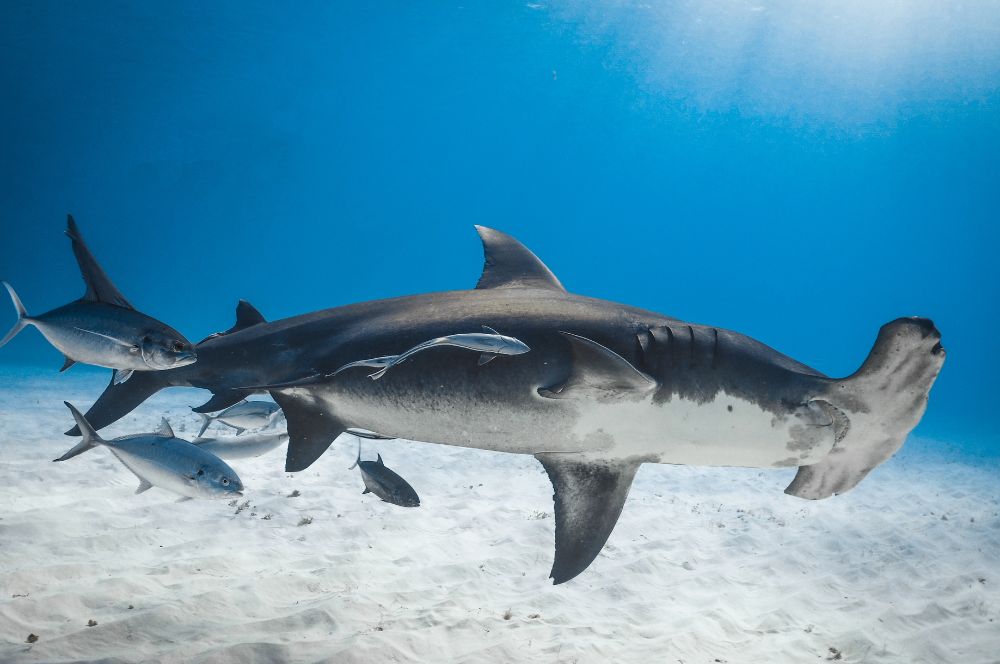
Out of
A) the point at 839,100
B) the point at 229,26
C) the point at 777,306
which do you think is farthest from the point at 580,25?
the point at 777,306

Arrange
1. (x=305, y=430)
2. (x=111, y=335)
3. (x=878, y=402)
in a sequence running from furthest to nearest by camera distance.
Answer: (x=305, y=430) → (x=111, y=335) → (x=878, y=402)

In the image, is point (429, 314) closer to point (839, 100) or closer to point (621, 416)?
point (621, 416)

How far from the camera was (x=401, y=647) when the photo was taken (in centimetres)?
311

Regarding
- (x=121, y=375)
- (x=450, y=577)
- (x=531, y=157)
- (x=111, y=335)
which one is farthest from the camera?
(x=531, y=157)

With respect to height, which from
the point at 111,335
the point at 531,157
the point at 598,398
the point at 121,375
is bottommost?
the point at 121,375

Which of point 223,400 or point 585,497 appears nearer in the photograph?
point 585,497

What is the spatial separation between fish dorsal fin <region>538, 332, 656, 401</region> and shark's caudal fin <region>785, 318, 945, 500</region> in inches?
33.2

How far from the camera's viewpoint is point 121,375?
3227 mm

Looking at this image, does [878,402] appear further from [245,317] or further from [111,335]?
[245,317]

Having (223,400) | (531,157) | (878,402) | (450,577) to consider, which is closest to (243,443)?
(223,400)

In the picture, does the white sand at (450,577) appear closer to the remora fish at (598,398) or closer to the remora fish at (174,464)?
the remora fish at (174,464)

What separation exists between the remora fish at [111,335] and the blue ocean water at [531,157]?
106 feet

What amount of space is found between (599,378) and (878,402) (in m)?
1.20

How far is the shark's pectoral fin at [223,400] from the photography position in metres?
2.99
